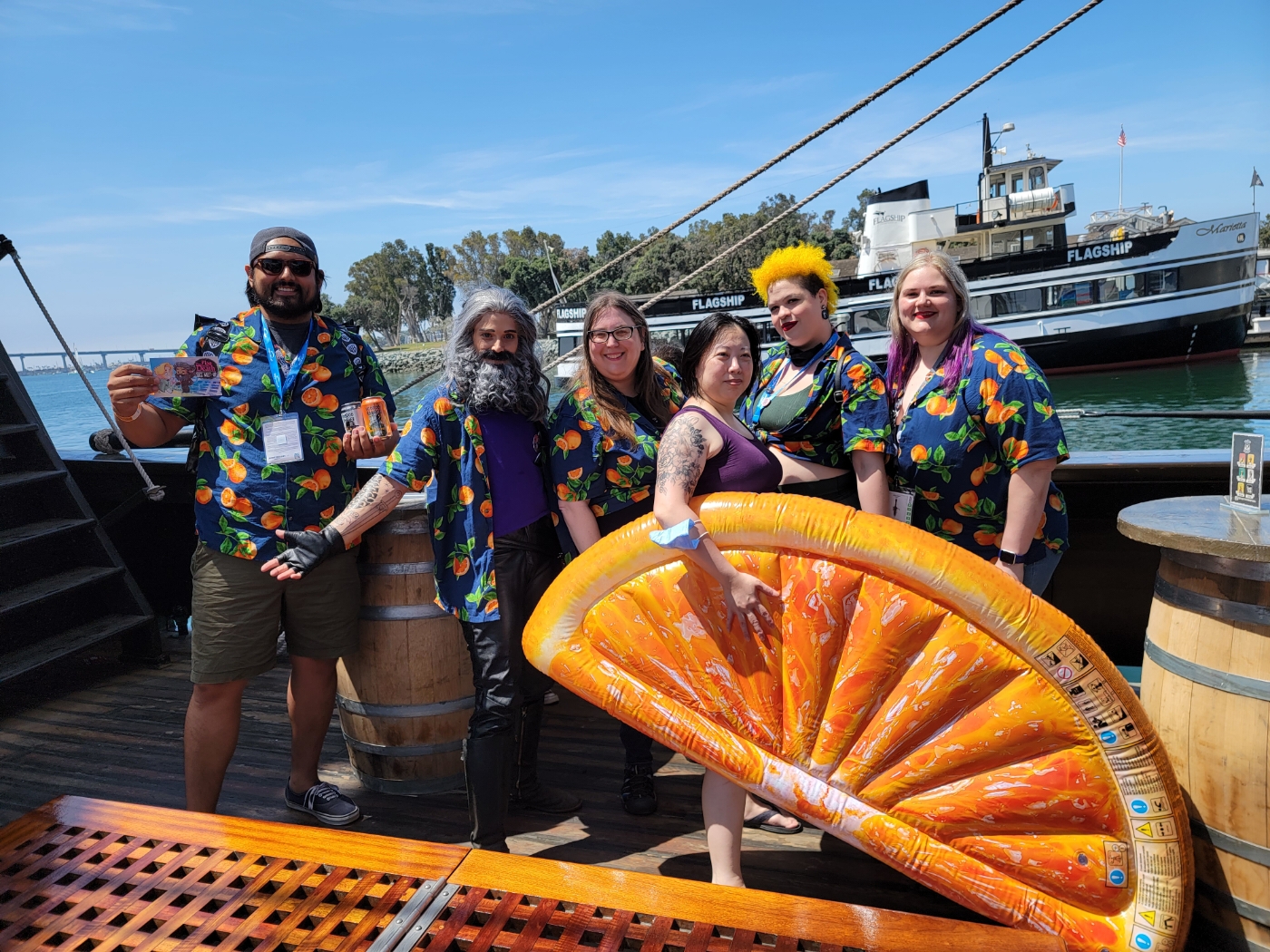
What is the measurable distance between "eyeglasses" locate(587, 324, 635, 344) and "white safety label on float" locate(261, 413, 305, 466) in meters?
0.89

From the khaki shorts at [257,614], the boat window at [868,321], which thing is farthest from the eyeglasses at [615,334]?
the boat window at [868,321]

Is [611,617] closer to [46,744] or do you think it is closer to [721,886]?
[721,886]

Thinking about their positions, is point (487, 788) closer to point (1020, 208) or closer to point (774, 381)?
point (774, 381)

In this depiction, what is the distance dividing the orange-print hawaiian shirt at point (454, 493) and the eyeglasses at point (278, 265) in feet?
1.90

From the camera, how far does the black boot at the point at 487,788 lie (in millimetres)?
2109

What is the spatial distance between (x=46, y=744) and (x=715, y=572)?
2898 mm

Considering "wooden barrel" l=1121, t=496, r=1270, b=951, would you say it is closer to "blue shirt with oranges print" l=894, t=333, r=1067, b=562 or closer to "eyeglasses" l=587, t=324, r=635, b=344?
"blue shirt with oranges print" l=894, t=333, r=1067, b=562

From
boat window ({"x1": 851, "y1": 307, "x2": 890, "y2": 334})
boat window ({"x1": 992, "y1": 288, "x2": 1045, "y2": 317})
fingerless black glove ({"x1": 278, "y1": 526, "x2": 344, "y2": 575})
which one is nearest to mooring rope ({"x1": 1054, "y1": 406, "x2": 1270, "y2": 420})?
fingerless black glove ({"x1": 278, "y1": 526, "x2": 344, "y2": 575})

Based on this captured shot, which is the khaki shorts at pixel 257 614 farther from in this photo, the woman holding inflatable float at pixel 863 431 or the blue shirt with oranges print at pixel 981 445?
the blue shirt with oranges print at pixel 981 445

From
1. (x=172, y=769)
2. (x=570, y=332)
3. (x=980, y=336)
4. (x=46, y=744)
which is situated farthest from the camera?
(x=570, y=332)

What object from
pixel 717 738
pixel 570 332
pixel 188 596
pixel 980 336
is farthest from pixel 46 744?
pixel 570 332

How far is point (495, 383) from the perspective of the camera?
215 cm

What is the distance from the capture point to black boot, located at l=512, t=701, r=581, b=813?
250 cm

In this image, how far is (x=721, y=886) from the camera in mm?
1336
